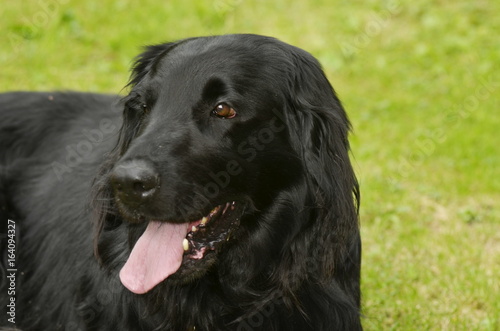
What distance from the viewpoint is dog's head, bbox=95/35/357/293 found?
10.4 ft

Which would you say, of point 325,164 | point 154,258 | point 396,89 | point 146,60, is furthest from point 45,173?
point 396,89

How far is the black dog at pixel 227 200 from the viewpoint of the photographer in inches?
125

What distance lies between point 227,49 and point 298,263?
3.56 ft

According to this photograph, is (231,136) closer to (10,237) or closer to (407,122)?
(10,237)

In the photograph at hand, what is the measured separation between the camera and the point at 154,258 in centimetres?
325

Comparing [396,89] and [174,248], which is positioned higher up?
[174,248]

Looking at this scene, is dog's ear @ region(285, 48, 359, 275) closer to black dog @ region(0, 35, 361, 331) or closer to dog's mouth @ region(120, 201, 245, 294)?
black dog @ region(0, 35, 361, 331)

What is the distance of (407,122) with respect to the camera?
8.34 m

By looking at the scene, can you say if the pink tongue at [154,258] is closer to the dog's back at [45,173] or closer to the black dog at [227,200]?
the black dog at [227,200]

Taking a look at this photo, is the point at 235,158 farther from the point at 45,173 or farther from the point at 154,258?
the point at 45,173

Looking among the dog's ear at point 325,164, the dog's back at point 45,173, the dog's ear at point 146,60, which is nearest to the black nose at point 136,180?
the dog's ear at point 325,164

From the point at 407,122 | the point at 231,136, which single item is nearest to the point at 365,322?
the point at 231,136

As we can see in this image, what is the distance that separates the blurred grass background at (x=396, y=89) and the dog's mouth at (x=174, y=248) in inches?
64.3

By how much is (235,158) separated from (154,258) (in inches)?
23.4
